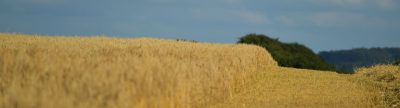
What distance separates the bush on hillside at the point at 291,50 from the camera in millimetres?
60753

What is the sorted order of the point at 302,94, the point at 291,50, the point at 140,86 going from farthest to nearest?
the point at 291,50, the point at 302,94, the point at 140,86

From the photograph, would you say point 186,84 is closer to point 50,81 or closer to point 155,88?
point 155,88

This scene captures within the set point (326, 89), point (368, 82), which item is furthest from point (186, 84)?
point (368, 82)

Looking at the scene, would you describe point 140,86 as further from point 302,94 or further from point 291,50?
point 291,50

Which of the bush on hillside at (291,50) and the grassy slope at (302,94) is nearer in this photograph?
the grassy slope at (302,94)

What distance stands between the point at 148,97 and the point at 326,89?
921 cm

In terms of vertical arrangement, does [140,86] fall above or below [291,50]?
below

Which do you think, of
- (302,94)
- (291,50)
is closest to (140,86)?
(302,94)

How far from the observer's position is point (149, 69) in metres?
10.5

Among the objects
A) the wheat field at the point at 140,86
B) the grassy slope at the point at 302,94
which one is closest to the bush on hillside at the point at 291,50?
the grassy slope at the point at 302,94

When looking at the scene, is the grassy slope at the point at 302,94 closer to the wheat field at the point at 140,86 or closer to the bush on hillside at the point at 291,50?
the wheat field at the point at 140,86

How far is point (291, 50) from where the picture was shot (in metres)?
75.2

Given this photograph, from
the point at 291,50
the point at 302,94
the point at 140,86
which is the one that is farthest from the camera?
the point at 291,50

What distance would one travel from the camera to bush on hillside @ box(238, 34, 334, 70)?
2392 inches
